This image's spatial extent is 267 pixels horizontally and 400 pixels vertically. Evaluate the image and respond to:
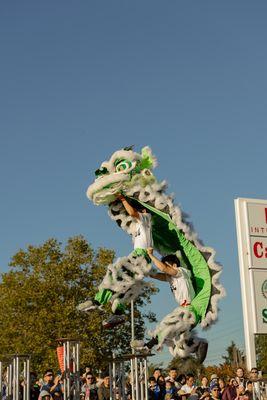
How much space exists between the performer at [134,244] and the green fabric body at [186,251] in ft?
0.73

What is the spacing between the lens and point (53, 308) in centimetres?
2628

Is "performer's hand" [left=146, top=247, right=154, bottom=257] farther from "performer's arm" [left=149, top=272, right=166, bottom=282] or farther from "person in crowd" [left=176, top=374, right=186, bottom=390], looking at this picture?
"person in crowd" [left=176, top=374, right=186, bottom=390]

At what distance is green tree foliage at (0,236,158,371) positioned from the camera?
2583cm

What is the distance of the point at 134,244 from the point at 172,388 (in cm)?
263

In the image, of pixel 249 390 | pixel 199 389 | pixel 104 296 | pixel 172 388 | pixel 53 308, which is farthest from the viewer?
pixel 53 308

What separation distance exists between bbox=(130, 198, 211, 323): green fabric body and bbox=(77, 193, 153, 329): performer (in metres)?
0.22

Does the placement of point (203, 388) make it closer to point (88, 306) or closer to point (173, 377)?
point (173, 377)

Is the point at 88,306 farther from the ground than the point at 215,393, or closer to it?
farther from the ground

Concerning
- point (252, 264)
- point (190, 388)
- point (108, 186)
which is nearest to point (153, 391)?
point (190, 388)

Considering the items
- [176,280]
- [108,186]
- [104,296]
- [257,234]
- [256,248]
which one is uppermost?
[108,186]

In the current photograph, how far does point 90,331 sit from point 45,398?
14792mm

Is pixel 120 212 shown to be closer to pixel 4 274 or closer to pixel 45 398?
pixel 45 398

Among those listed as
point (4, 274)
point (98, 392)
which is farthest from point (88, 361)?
point (98, 392)

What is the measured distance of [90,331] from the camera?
26078 mm
